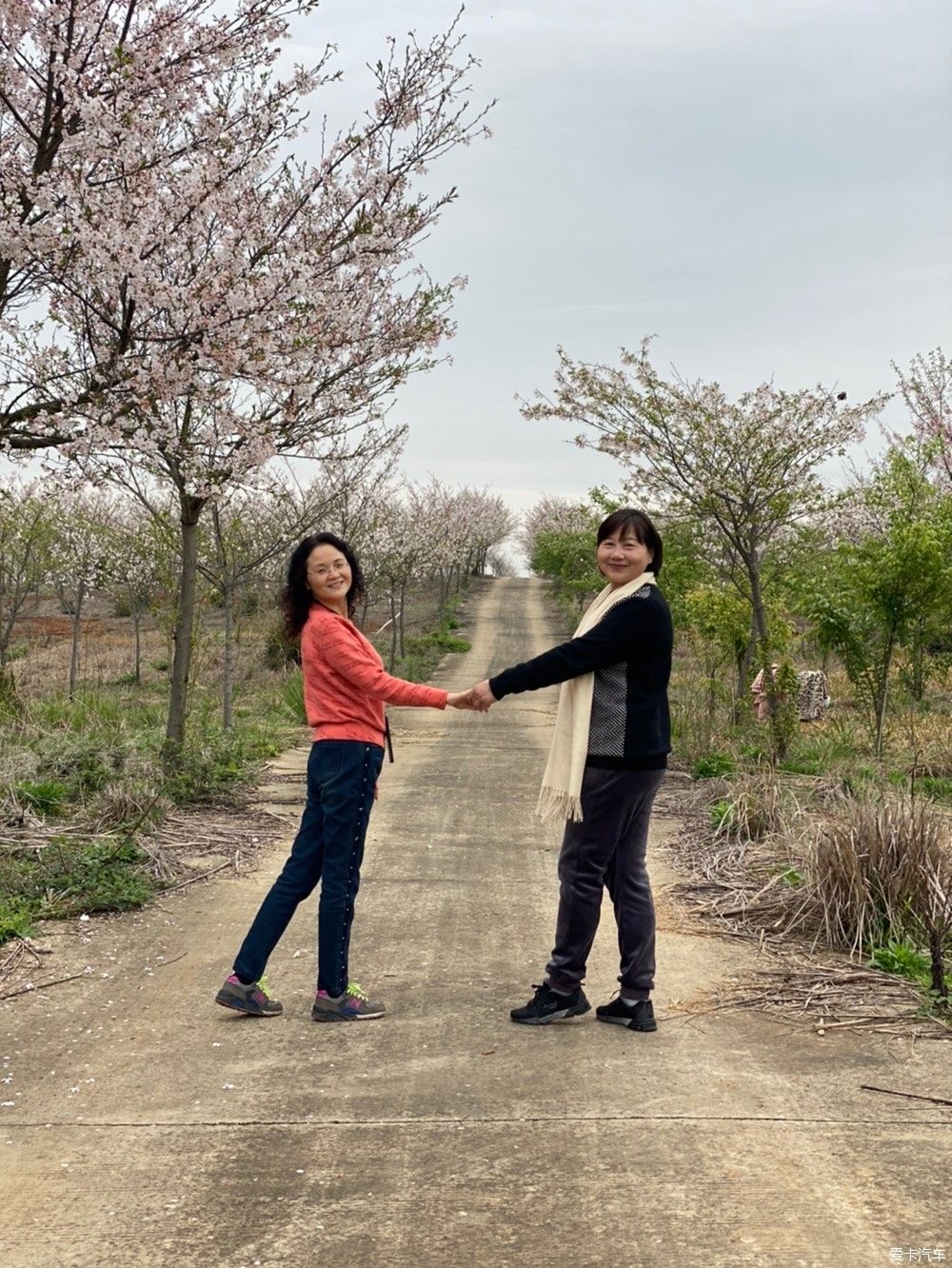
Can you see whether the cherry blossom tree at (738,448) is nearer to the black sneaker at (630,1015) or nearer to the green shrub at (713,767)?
the green shrub at (713,767)

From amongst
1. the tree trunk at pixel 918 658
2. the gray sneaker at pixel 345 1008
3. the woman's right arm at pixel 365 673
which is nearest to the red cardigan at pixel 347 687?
the woman's right arm at pixel 365 673

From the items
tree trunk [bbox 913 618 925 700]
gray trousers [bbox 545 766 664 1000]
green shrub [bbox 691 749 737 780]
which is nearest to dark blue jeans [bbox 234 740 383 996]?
gray trousers [bbox 545 766 664 1000]

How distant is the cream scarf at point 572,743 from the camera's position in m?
4.14

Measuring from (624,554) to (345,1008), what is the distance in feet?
6.43

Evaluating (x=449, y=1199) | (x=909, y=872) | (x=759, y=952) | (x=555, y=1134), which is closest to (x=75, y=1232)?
(x=449, y=1199)

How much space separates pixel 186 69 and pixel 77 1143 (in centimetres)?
533

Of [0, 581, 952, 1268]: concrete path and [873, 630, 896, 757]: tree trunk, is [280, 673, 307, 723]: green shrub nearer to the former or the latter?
[873, 630, 896, 757]: tree trunk

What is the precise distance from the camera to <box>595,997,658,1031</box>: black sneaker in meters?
4.14

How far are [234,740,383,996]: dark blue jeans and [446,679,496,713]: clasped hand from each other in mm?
380

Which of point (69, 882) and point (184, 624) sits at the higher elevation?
point (184, 624)

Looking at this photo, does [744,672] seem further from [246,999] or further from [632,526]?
[246,999]

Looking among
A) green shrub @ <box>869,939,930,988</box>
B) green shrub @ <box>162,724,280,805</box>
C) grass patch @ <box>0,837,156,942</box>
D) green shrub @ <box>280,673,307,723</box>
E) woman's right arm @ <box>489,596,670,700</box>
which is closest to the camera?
woman's right arm @ <box>489,596,670,700</box>

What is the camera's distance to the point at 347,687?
430 centimetres

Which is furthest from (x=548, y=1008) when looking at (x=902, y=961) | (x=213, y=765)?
(x=213, y=765)
